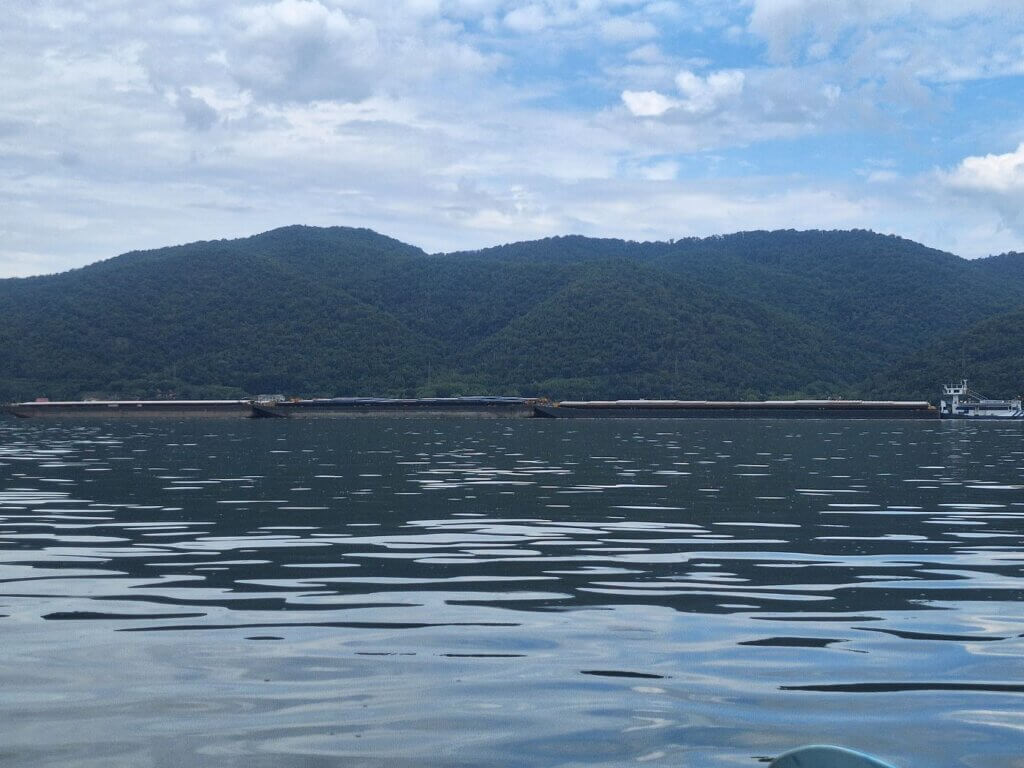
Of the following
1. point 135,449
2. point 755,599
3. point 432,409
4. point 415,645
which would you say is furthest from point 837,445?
point 432,409

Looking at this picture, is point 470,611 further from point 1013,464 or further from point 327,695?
point 1013,464

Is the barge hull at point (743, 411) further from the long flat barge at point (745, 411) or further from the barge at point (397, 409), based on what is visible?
the barge at point (397, 409)

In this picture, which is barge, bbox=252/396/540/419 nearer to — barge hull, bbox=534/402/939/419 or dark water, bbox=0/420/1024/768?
barge hull, bbox=534/402/939/419

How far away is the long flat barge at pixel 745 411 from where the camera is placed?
159 metres

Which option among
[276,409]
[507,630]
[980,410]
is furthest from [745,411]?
[507,630]

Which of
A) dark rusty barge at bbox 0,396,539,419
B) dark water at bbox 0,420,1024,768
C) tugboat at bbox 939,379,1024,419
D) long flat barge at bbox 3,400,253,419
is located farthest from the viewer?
long flat barge at bbox 3,400,253,419

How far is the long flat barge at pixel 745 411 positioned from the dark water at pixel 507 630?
12706 cm

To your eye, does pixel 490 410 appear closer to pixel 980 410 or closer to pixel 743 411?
pixel 743 411

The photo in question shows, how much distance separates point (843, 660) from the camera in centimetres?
1314

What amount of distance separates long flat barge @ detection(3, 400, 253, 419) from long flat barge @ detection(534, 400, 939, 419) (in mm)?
45801

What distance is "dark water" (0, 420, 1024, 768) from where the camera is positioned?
408 inches

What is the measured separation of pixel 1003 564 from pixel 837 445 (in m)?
54.9

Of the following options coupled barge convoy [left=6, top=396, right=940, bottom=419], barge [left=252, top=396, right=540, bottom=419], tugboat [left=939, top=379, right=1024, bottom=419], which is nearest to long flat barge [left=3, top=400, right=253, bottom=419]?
coupled barge convoy [left=6, top=396, right=940, bottom=419]

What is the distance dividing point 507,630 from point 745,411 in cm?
14913
